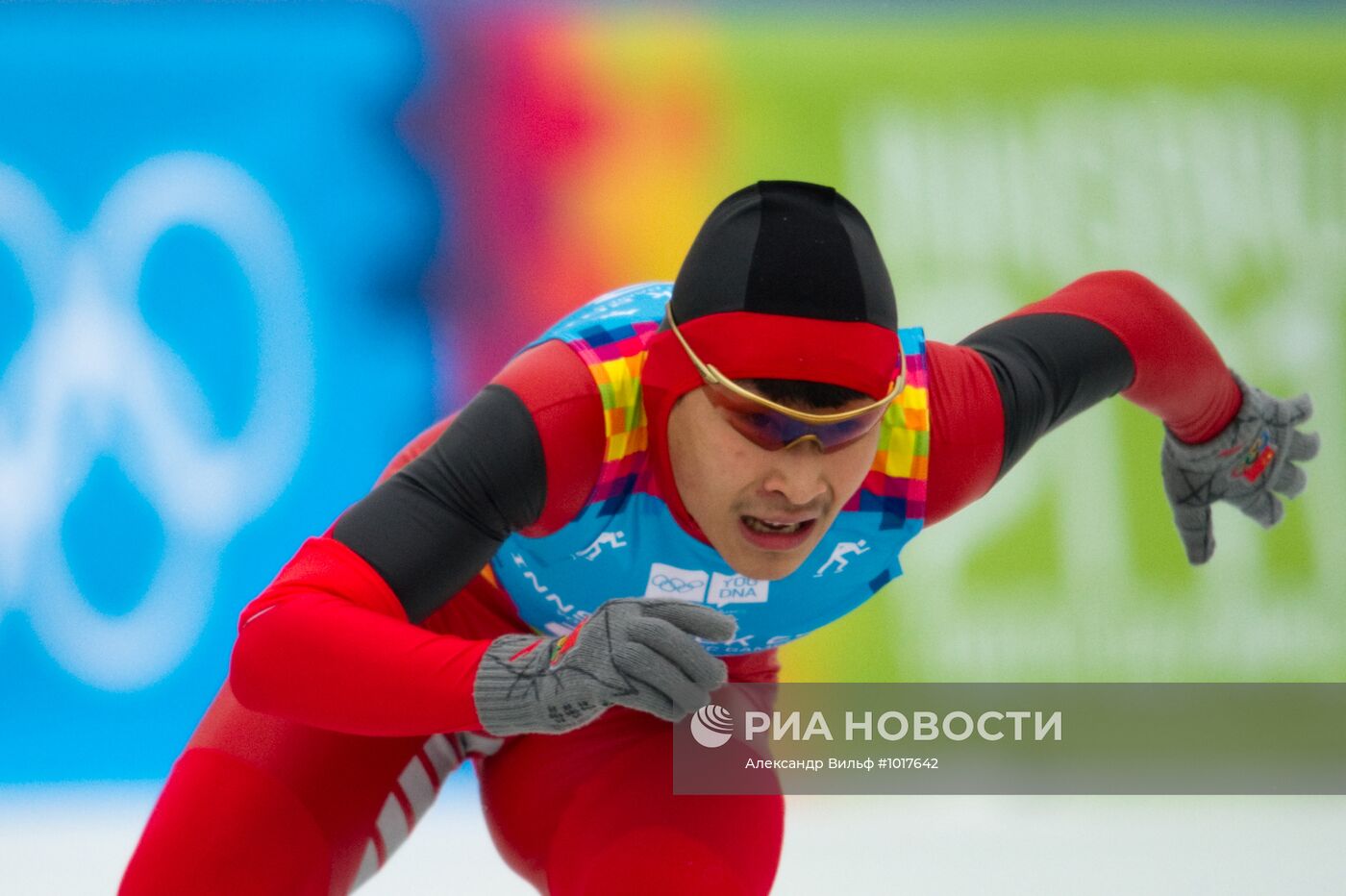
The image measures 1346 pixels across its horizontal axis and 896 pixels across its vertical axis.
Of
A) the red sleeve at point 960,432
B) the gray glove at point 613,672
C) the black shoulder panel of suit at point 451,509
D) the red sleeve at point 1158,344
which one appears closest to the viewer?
the gray glove at point 613,672

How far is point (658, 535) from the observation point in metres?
2.14

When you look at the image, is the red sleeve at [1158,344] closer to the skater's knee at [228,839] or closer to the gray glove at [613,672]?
the gray glove at [613,672]

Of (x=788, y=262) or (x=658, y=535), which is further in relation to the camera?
(x=658, y=535)

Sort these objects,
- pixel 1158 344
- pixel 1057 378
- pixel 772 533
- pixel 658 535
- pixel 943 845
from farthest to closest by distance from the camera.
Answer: pixel 943 845, pixel 1158 344, pixel 1057 378, pixel 658 535, pixel 772 533

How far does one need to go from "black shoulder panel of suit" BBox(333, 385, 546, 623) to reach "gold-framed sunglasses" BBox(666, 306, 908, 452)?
238mm

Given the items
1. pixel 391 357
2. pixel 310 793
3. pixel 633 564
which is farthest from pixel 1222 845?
pixel 391 357

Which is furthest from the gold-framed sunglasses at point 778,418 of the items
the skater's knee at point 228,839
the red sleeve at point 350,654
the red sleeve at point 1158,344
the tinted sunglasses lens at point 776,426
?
the skater's knee at point 228,839

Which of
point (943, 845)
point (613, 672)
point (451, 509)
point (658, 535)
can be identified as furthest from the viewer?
point (943, 845)

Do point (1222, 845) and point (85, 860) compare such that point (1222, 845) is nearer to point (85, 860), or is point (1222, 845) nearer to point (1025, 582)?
point (1025, 582)

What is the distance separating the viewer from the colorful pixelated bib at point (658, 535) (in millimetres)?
2092

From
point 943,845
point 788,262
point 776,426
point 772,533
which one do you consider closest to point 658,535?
point 772,533

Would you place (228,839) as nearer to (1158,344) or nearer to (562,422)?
(562,422)

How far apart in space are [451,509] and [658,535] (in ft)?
1.13

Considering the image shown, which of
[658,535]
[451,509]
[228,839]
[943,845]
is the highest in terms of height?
[943,845]
